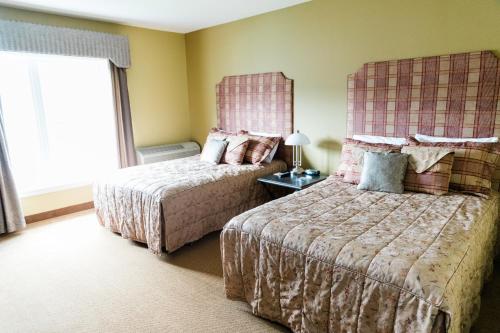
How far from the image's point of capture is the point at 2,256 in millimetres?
3064

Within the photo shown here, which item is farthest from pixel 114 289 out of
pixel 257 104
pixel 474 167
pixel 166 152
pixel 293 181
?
pixel 474 167

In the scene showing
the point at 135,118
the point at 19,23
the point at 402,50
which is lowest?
the point at 135,118

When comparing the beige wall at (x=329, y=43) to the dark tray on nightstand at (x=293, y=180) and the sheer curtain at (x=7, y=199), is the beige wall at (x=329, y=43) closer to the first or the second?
the dark tray on nightstand at (x=293, y=180)

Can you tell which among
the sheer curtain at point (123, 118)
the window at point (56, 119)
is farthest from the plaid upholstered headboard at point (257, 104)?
the window at point (56, 119)

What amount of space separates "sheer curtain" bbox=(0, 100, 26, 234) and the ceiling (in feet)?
4.29

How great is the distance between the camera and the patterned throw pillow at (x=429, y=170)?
2479mm

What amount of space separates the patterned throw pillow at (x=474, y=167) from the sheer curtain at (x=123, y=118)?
373 cm

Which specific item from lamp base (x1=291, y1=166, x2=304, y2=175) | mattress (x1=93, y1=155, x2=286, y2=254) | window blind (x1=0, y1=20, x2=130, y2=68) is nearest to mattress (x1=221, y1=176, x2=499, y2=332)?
mattress (x1=93, y1=155, x2=286, y2=254)

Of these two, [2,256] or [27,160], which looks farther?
[27,160]

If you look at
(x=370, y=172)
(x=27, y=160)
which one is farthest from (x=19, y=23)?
(x=370, y=172)

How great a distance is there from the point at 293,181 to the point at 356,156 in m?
0.69

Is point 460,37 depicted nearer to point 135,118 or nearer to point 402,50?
point 402,50

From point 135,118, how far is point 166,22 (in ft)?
4.39

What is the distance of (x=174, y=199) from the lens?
2889mm
